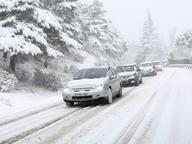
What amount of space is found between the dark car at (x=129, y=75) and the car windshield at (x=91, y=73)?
831 cm

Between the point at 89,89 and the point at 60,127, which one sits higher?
the point at 89,89

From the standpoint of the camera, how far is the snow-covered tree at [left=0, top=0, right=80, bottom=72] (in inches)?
682

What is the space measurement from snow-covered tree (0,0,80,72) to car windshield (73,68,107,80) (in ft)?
8.24

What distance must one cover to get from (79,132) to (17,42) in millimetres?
9567

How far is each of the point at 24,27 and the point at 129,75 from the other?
922 centimetres

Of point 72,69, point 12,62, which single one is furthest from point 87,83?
point 72,69

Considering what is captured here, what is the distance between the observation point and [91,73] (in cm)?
1630

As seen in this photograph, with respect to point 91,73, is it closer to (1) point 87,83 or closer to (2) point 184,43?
(1) point 87,83

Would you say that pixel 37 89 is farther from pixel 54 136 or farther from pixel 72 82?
pixel 54 136

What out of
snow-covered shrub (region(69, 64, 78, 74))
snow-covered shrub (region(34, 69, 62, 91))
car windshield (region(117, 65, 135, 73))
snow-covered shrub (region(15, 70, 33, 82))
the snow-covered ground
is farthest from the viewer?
snow-covered shrub (region(69, 64, 78, 74))

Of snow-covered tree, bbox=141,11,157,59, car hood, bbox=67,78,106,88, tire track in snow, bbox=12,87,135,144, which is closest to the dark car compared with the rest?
car hood, bbox=67,78,106,88

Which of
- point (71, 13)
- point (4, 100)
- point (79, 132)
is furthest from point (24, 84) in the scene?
point (79, 132)

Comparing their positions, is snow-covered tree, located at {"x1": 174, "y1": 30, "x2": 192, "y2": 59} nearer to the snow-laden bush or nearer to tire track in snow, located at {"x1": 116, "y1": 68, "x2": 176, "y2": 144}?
the snow-laden bush

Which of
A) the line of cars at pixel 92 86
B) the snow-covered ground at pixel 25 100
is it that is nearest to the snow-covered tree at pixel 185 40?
the snow-covered ground at pixel 25 100
